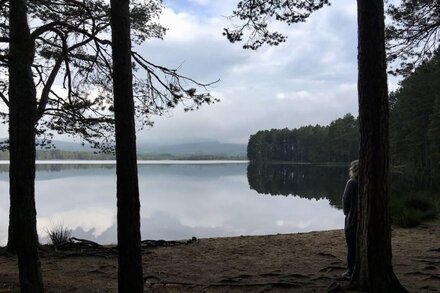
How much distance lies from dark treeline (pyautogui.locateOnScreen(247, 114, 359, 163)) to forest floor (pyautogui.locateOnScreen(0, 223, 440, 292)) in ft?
294

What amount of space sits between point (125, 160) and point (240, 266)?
4.20m

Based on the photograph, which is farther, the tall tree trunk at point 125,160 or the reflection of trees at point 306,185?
the reflection of trees at point 306,185

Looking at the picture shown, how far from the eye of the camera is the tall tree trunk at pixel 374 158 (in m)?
5.67

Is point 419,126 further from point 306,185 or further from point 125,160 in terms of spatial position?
point 125,160

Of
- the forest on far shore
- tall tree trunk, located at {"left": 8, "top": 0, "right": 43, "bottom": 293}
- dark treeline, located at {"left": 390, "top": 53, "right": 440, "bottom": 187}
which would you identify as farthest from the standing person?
dark treeline, located at {"left": 390, "top": 53, "right": 440, "bottom": 187}

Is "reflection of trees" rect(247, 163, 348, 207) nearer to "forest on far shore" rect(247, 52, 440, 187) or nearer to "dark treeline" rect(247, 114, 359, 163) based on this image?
"forest on far shore" rect(247, 52, 440, 187)

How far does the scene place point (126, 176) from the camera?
16.3ft

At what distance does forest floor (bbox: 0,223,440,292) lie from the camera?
21.4 ft

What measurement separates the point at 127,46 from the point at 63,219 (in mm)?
18386

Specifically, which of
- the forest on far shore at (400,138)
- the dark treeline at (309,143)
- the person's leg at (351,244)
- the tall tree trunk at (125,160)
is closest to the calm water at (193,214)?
the forest on far shore at (400,138)

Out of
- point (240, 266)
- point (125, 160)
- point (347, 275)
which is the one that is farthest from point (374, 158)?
point (240, 266)

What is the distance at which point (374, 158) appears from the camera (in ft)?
18.7

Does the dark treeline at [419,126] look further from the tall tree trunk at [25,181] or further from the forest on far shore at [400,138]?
the tall tree trunk at [25,181]

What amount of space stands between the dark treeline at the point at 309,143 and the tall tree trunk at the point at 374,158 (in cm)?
9406
